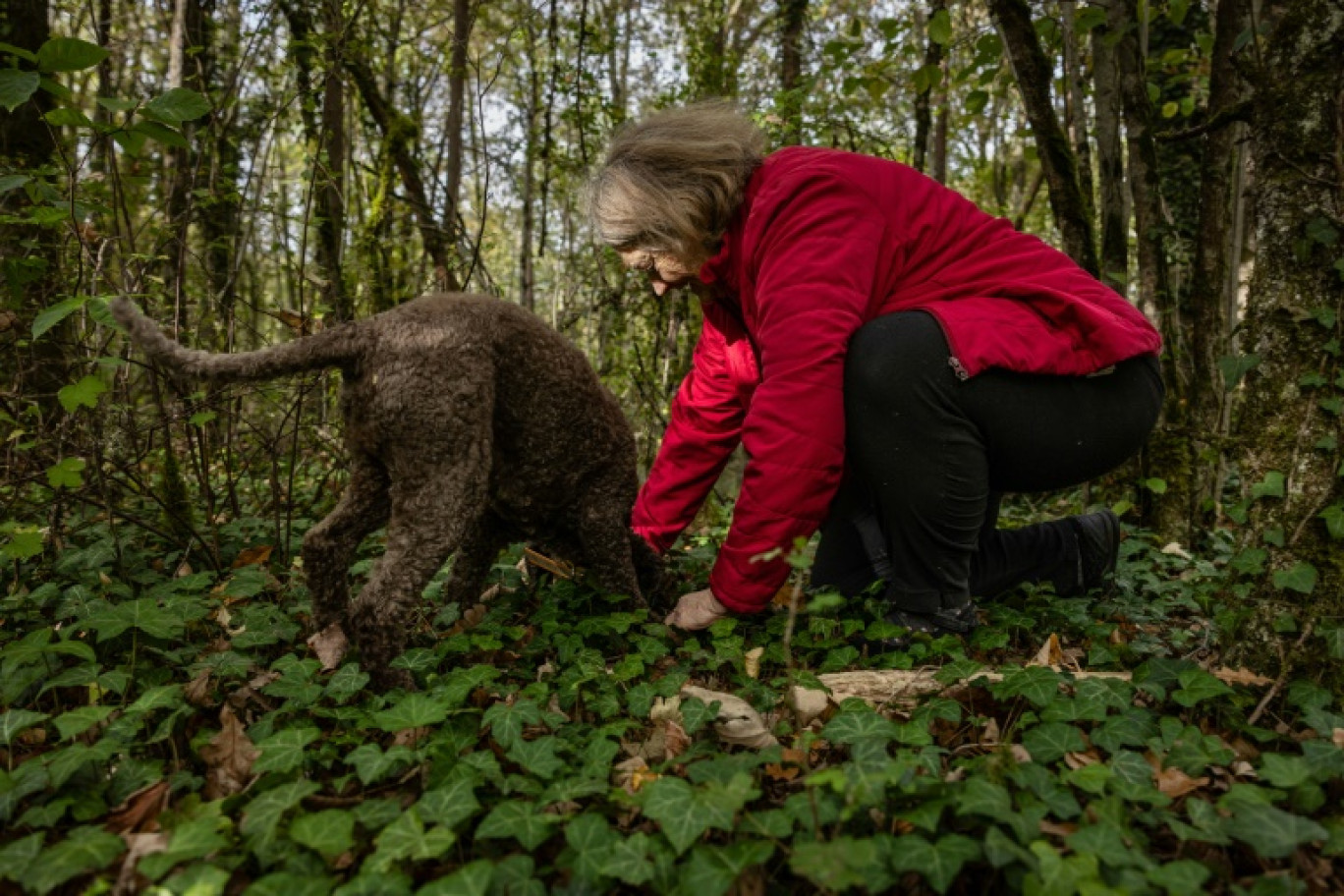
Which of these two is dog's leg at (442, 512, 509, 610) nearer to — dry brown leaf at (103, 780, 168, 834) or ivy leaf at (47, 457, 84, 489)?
ivy leaf at (47, 457, 84, 489)

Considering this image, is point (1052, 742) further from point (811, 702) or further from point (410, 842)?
point (410, 842)

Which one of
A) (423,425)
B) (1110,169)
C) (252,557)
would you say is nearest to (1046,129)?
(1110,169)

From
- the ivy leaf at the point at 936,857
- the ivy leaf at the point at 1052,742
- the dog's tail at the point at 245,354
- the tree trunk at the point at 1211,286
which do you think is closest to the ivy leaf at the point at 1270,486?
the ivy leaf at the point at 1052,742

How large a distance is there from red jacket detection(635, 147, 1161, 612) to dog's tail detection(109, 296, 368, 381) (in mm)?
1235

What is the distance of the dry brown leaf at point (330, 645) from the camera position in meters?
2.62

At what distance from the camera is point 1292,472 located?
7.27 feet

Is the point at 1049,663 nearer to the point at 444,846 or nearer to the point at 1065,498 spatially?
the point at 444,846

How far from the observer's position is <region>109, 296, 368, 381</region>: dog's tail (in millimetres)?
2295

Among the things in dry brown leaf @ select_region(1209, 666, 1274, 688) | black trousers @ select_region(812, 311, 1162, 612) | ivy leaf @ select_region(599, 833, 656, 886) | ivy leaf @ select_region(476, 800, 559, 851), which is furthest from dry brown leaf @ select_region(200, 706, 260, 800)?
dry brown leaf @ select_region(1209, 666, 1274, 688)

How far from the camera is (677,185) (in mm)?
2709

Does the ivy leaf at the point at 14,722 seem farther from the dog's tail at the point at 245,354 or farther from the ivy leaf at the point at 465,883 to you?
the ivy leaf at the point at 465,883

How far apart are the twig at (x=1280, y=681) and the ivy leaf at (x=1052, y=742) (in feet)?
1.68

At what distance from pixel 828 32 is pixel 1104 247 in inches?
345

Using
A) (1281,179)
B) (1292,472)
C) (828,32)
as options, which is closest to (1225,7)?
(1281,179)
